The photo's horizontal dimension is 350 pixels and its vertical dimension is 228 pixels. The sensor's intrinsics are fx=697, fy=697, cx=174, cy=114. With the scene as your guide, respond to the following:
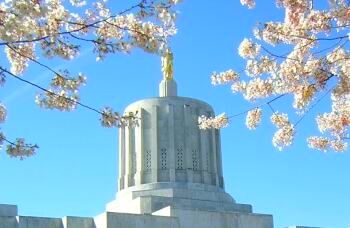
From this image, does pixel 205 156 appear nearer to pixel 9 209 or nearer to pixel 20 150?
pixel 9 209

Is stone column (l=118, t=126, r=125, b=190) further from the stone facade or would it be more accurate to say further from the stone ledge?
the stone ledge

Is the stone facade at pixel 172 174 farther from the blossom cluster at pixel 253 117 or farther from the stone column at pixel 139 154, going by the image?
the blossom cluster at pixel 253 117

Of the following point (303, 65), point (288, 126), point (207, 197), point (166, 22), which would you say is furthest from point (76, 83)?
point (207, 197)

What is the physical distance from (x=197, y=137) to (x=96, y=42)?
28.5 metres

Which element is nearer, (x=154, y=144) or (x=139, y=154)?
(x=154, y=144)

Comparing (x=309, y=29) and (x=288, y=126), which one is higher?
(x=309, y=29)

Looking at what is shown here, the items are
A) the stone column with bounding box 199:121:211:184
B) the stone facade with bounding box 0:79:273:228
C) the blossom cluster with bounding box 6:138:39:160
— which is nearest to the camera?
the blossom cluster with bounding box 6:138:39:160

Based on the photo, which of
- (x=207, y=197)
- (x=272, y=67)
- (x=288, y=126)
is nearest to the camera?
(x=272, y=67)

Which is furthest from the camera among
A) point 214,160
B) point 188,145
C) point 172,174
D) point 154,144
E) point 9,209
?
point 214,160

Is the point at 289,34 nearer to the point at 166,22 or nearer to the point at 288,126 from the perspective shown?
the point at 288,126

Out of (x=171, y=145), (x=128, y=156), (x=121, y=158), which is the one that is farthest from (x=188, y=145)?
(x=121, y=158)

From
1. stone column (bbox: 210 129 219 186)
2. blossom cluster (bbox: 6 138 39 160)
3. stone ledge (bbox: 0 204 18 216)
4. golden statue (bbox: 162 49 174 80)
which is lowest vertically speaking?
blossom cluster (bbox: 6 138 39 160)

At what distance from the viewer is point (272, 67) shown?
1012cm

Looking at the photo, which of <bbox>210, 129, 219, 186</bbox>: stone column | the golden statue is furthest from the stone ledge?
the golden statue
